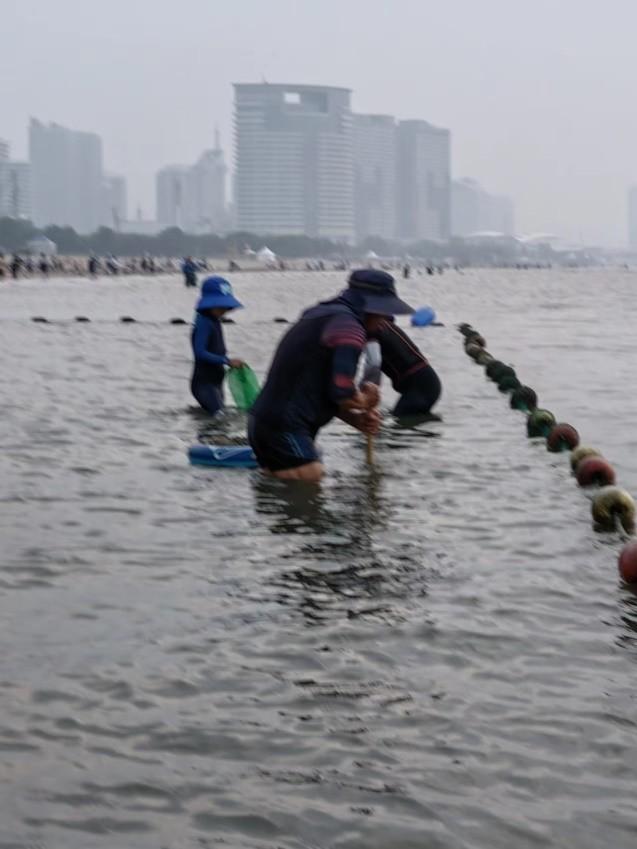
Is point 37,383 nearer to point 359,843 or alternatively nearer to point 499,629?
point 499,629

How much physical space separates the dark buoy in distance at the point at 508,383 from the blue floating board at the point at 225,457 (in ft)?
25.6

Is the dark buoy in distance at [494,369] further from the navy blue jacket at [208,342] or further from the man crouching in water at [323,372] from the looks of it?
the man crouching in water at [323,372]

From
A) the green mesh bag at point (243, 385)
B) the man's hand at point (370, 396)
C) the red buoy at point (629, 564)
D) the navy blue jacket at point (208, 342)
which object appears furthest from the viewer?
the green mesh bag at point (243, 385)

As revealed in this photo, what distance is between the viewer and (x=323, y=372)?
10062 mm

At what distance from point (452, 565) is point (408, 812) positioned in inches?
143

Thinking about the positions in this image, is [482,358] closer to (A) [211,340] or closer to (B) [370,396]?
(A) [211,340]

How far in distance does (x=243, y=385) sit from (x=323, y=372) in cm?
481

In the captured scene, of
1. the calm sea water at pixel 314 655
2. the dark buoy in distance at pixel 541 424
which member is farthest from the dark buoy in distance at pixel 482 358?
the calm sea water at pixel 314 655

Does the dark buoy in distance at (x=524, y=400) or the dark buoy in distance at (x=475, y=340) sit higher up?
the dark buoy in distance at (x=475, y=340)

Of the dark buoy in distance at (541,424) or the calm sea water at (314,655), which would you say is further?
the dark buoy in distance at (541,424)

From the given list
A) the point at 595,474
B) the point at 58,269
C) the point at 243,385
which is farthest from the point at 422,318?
the point at 58,269

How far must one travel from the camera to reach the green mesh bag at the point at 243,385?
14667 mm

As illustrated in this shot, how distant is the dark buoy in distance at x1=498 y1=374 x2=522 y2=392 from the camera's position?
19531 millimetres

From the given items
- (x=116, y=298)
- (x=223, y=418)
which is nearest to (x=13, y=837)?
(x=223, y=418)
